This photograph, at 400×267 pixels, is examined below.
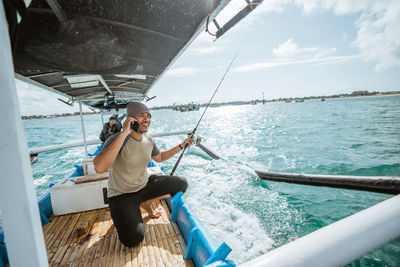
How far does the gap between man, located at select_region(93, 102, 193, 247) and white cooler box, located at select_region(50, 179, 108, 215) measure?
0.95m

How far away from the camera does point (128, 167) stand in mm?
2645

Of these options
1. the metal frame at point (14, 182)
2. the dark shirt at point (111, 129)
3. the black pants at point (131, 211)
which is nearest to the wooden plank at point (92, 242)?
the black pants at point (131, 211)

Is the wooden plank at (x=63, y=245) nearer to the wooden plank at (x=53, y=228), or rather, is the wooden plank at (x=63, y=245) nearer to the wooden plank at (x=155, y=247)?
the wooden plank at (x=53, y=228)

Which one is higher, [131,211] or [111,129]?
[111,129]

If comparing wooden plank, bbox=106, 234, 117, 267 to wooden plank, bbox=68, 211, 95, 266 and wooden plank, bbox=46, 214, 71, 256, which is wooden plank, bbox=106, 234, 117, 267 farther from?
wooden plank, bbox=46, 214, 71, 256

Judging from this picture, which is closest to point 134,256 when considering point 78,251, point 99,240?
point 99,240

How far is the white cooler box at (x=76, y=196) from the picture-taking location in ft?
10.8

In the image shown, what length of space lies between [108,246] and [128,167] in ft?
3.51

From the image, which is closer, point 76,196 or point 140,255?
point 140,255

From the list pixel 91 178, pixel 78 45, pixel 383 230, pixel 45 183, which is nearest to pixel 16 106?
pixel 78 45

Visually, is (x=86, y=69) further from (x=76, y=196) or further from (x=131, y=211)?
(x=76, y=196)

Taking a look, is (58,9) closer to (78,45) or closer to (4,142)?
(78,45)

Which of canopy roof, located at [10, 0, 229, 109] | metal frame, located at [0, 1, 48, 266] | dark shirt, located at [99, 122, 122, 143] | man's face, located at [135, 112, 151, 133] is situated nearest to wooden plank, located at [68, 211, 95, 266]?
man's face, located at [135, 112, 151, 133]

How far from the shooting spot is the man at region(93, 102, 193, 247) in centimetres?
241
